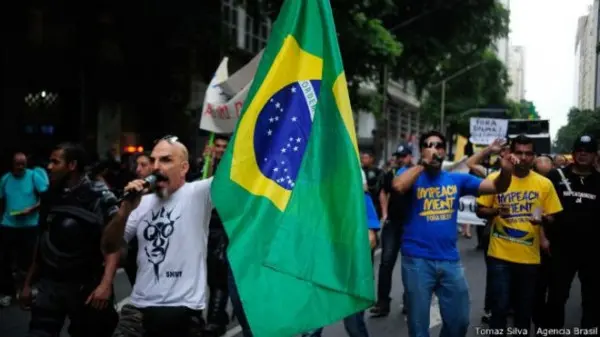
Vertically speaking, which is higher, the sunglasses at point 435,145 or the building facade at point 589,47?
the building facade at point 589,47

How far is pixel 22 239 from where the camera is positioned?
9.26 meters

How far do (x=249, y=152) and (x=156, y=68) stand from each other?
18.0 meters

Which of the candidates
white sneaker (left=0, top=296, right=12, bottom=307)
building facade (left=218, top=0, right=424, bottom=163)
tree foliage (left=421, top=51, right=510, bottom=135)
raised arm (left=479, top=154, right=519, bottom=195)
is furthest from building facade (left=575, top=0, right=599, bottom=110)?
tree foliage (left=421, top=51, right=510, bottom=135)

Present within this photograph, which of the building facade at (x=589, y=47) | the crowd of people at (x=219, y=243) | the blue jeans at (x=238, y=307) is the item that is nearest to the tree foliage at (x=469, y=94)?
the building facade at (x=589, y=47)

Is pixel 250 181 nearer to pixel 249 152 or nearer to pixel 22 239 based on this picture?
pixel 249 152

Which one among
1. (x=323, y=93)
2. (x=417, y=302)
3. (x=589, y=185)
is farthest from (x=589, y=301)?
(x=323, y=93)

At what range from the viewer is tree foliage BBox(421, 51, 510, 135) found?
44.2 metres

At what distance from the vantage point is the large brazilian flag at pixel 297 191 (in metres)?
3.67

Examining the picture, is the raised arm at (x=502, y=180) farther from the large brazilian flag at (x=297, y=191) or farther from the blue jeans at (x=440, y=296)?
the large brazilian flag at (x=297, y=191)

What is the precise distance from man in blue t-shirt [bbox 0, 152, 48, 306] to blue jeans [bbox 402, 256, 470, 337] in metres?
5.36

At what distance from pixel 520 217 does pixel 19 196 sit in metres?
5.85

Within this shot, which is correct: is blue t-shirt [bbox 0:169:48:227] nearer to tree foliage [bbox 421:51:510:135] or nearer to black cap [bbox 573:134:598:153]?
black cap [bbox 573:134:598:153]

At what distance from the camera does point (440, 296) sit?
5.29 meters

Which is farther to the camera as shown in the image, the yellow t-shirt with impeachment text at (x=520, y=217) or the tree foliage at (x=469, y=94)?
the tree foliage at (x=469, y=94)
